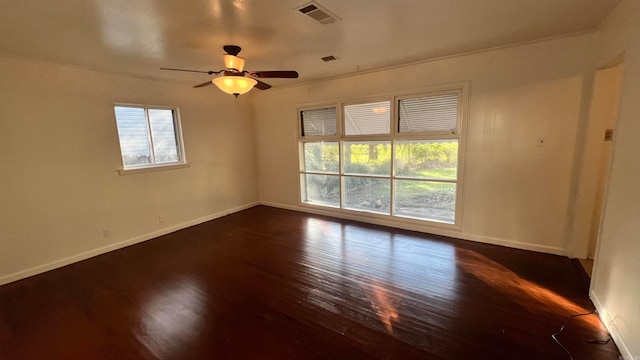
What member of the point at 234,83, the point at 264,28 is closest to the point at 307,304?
the point at 234,83

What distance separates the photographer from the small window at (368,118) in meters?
4.36

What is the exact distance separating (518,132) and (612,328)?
7.29 feet

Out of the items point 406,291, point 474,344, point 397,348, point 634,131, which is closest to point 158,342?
point 397,348

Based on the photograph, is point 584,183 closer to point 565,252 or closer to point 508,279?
point 565,252

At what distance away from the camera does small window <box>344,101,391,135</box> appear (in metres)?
4.36

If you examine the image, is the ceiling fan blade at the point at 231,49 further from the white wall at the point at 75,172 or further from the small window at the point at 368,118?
the small window at the point at 368,118

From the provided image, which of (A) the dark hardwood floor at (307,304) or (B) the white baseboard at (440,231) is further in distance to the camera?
(B) the white baseboard at (440,231)

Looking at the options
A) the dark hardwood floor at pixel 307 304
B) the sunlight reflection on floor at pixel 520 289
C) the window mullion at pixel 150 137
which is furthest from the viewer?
the window mullion at pixel 150 137

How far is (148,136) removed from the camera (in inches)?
171

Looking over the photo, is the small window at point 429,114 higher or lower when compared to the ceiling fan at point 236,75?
lower

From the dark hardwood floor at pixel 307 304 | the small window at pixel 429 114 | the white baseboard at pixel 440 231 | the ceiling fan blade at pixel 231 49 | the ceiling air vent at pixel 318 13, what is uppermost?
the ceiling air vent at pixel 318 13

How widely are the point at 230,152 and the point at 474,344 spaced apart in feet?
16.6

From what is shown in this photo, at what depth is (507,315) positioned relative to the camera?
2.25 metres

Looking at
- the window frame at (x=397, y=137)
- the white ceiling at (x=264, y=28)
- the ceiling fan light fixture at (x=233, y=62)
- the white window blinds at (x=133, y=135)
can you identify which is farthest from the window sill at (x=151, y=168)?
the ceiling fan light fixture at (x=233, y=62)
